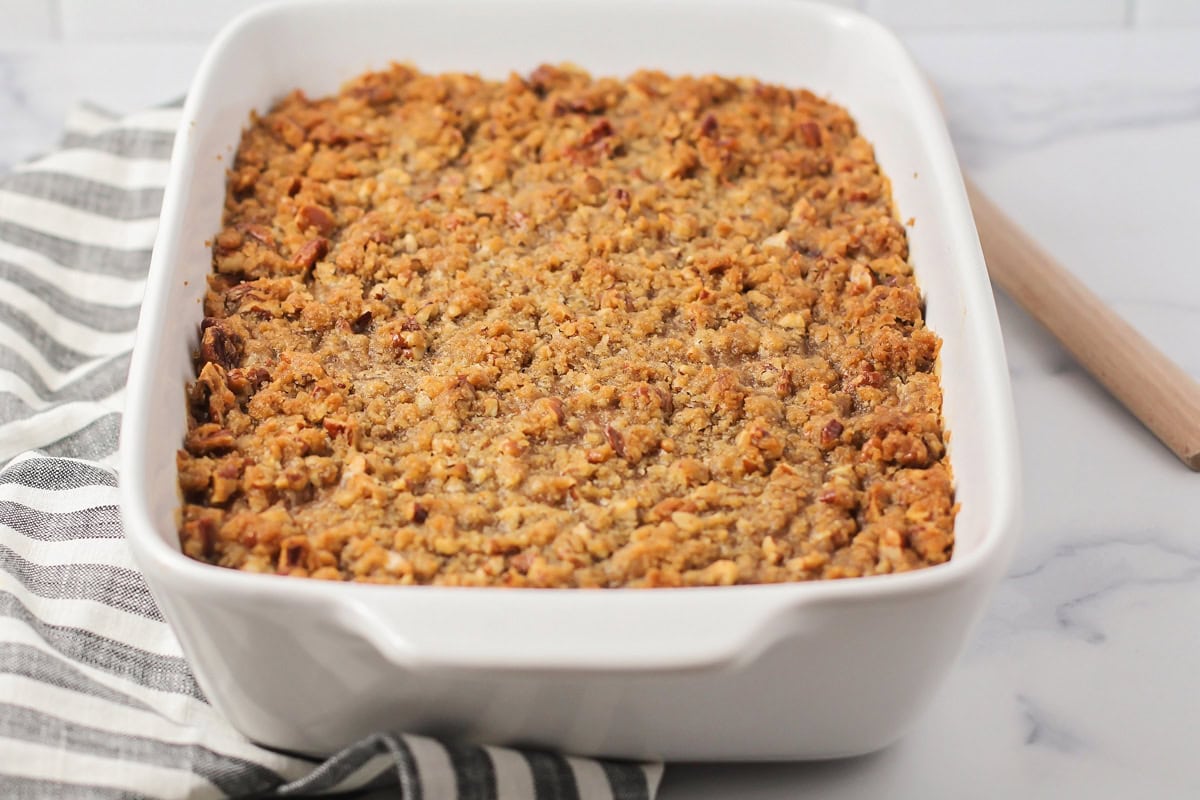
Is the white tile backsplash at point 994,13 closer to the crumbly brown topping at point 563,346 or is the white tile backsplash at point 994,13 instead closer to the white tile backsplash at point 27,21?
the crumbly brown topping at point 563,346

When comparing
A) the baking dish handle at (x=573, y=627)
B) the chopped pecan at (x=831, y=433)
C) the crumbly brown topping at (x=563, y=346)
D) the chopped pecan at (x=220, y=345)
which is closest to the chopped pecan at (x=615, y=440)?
the crumbly brown topping at (x=563, y=346)

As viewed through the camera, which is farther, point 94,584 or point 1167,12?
point 1167,12

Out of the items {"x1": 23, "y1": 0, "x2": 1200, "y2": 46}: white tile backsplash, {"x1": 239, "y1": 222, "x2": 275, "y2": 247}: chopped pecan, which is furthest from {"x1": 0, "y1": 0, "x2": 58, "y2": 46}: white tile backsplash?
{"x1": 239, "y1": 222, "x2": 275, "y2": 247}: chopped pecan

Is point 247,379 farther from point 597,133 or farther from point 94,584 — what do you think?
point 597,133

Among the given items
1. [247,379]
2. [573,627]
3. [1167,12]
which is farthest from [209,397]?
[1167,12]

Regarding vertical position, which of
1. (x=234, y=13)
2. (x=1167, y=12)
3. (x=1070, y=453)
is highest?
(x=234, y=13)
